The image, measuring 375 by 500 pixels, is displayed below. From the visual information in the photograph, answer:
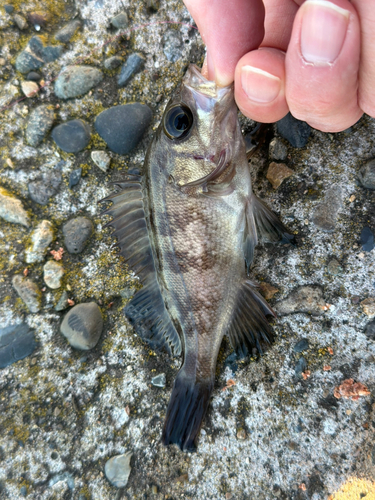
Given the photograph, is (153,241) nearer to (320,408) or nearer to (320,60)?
(320,60)

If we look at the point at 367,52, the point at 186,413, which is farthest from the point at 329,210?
the point at 186,413

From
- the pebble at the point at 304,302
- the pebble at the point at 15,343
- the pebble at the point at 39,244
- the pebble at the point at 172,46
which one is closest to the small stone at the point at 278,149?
the pebble at the point at 304,302

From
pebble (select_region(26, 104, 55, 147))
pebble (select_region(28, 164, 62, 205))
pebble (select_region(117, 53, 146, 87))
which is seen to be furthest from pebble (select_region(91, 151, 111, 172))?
pebble (select_region(117, 53, 146, 87))

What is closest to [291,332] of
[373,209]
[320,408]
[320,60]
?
[320,408]

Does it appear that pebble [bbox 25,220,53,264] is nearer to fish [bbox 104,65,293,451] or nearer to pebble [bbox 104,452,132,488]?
fish [bbox 104,65,293,451]

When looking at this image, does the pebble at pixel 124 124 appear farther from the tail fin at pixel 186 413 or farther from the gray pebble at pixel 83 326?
the tail fin at pixel 186 413

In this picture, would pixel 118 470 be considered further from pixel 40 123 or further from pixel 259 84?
pixel 40 123

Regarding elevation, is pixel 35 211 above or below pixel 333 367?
above
